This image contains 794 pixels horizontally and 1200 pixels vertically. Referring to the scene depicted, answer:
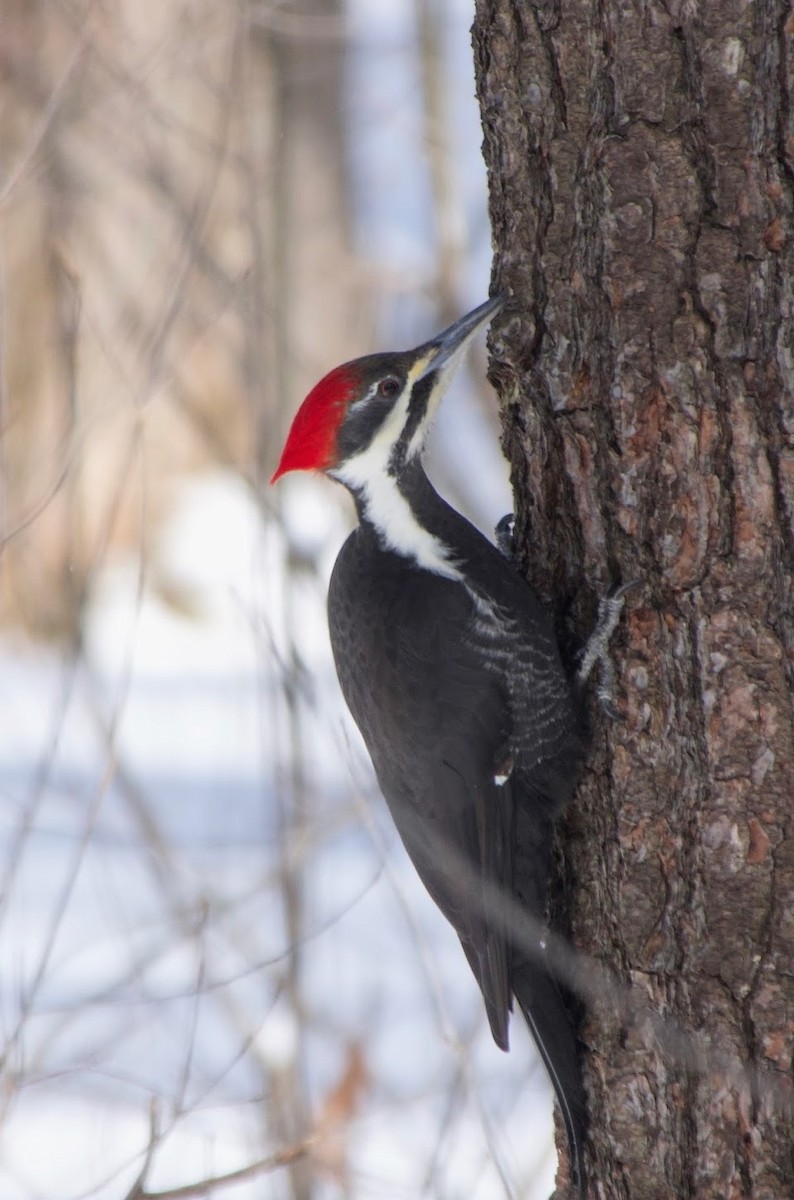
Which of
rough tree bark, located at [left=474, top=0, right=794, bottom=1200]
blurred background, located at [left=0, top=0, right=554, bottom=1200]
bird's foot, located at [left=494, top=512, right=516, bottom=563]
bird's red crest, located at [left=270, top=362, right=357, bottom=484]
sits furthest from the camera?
blurred background, located at [left=0, top=0, right=554, bottom=1200]

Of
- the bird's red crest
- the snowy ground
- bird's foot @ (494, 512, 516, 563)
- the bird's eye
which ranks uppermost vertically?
the bird's eye

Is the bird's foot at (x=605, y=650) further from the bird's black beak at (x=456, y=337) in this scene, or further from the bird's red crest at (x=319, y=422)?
the bird's red crest at (x=319, y=422)

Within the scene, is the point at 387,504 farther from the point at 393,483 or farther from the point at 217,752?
the point at 217,752

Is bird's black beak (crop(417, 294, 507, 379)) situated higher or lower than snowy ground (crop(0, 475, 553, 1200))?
higher

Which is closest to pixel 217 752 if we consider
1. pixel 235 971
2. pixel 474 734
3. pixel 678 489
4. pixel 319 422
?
pixel 235 971

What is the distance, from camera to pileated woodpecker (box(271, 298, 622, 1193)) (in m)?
2.25

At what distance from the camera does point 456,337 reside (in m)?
2.47

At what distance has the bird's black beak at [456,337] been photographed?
2.14 meters

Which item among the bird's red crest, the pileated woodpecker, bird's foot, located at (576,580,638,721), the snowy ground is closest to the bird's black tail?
the pileated woodpecker

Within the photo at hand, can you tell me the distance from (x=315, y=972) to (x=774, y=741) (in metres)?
3.11

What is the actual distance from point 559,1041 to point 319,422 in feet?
4.02

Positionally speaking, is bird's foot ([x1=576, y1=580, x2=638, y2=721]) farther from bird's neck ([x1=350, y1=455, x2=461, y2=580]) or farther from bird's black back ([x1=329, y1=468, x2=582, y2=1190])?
bird's neck ([x1=350, y1=455, x2=461, y2=580])

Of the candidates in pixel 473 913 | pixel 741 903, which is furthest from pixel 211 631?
pixel 741 903

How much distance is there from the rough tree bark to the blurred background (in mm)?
583
